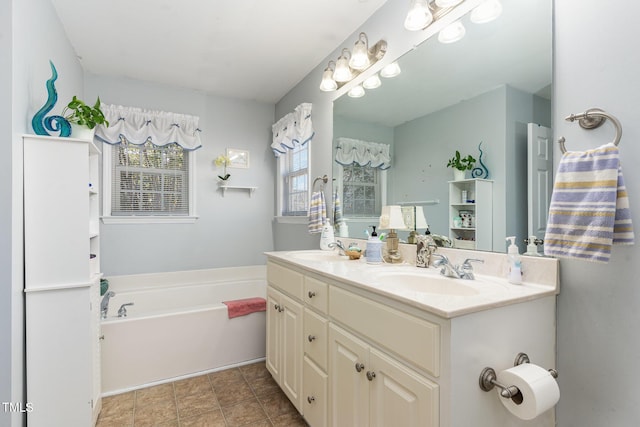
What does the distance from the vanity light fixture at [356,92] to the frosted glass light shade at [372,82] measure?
4cm

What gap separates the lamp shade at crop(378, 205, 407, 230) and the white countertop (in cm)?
23

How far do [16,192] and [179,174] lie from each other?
196cm


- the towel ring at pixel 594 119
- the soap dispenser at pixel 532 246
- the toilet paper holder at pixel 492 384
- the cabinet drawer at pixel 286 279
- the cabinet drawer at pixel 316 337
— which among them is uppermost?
the towel ring at pixel 594 119

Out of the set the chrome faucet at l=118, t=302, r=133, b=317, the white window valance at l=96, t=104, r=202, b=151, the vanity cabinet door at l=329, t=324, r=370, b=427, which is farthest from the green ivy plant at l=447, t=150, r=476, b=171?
the chrome faucet at l=118, t=302, r=133, b=317

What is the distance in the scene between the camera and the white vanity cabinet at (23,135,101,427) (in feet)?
4.84

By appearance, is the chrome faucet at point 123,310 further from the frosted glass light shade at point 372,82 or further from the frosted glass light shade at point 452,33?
the frosted glass light shade at point 452,33

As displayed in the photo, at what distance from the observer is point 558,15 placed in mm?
1178

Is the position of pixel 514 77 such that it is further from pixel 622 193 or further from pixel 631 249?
pixel 631 249

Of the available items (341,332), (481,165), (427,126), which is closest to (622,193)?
(481,165)

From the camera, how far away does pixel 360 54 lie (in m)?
2.06

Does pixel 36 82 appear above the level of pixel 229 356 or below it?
above

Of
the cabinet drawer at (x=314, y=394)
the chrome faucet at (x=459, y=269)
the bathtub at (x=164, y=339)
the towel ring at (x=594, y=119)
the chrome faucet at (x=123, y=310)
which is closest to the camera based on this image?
the towel ring at (x=594, y=119)

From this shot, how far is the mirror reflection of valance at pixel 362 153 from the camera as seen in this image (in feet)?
6.47

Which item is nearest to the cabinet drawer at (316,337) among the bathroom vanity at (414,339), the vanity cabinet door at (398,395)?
the bathroom vanity at (414,339)
